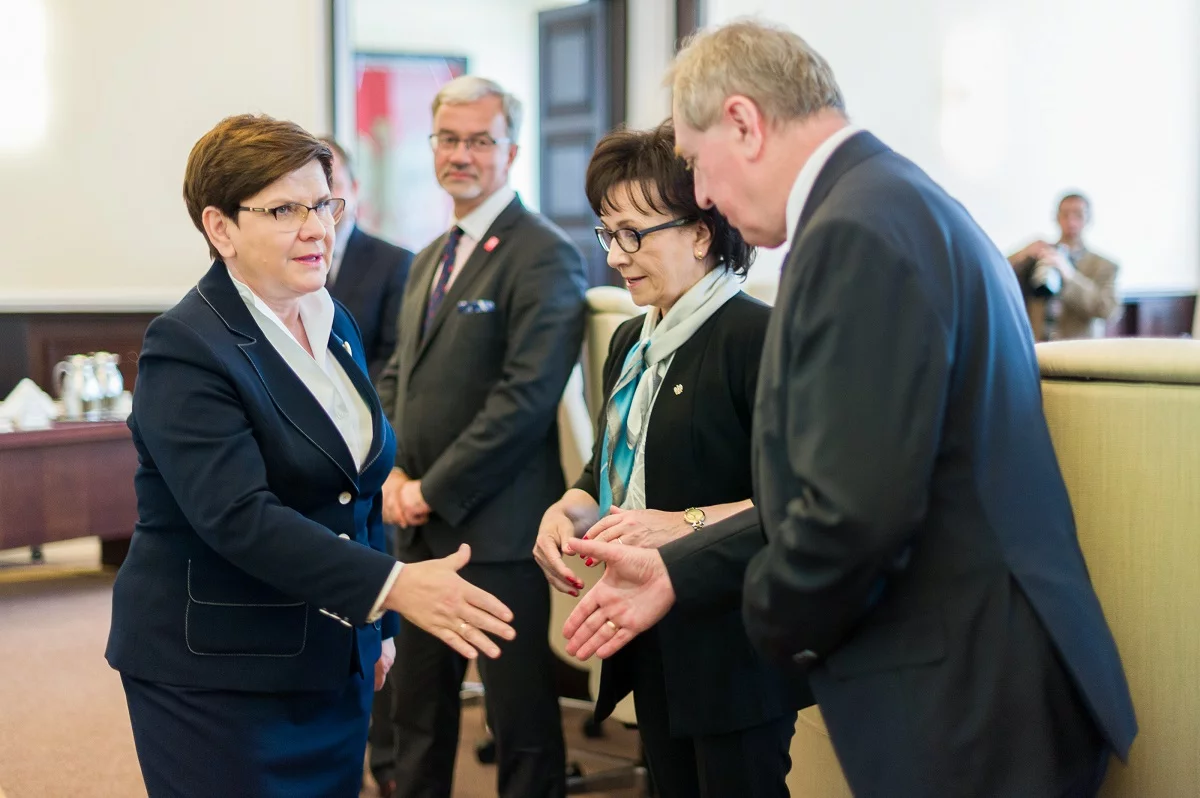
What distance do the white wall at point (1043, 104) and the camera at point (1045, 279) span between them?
6.01 feet

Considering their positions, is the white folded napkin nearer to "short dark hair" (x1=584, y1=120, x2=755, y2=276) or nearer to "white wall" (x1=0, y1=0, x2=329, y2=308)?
"white wall" (x1=0, y1=0, x2=329, y2=308)

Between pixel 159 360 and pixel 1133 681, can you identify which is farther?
pixel 159 360

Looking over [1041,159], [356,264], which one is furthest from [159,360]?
[1041,159]

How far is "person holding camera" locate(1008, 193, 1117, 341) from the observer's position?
8180 millimetres

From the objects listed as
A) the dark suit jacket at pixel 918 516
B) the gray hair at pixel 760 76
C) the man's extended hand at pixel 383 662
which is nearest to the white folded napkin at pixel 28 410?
the man's extended hand at pixel 383 662

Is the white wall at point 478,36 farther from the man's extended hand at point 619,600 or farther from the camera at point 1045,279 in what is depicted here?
the man's extended hand at point 619,600

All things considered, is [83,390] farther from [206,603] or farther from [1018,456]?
[1018,456]

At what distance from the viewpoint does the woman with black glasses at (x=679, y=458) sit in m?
1.76

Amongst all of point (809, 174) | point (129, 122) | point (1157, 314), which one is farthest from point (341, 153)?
point (1157, 314)

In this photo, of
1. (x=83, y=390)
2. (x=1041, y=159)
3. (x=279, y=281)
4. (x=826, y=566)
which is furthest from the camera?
(x=1041, y=159)

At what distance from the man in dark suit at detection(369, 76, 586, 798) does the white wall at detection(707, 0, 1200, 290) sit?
654 centimetres

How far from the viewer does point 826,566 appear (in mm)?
1237

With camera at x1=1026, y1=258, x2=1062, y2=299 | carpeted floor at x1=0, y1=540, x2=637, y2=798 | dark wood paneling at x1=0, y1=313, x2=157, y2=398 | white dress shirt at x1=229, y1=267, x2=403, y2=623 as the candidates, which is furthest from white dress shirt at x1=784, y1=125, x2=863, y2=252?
camera at x1=1026, y1=258, x2=1062, y2=299

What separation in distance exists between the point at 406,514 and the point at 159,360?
1.15 m
